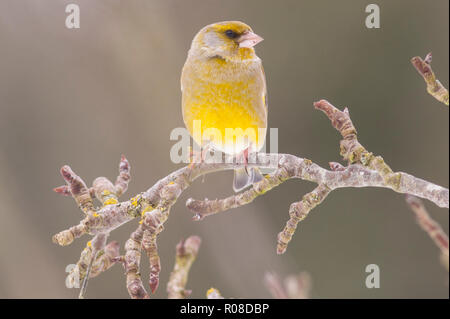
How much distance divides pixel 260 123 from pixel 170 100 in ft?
2.54

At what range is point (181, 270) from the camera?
3.34 ft

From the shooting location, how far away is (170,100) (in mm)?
1847

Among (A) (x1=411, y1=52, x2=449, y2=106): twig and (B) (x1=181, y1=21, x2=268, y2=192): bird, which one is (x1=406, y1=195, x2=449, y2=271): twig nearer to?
(A) (x1=411, y1=52, x2=449, y2=106): twig

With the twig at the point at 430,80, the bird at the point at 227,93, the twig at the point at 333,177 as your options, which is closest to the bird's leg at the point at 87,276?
the twig at the point at 333,177

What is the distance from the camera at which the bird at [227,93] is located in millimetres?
1102

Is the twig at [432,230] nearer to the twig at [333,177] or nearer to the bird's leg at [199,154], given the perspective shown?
the twig at [333,177]

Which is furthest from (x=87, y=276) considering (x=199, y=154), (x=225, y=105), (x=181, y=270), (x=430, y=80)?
(x=430, y=80)

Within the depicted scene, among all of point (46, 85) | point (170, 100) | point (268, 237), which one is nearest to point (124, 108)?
point (170, 100)

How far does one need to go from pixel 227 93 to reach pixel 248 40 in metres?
0.15

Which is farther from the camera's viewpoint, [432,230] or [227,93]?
[227,93]

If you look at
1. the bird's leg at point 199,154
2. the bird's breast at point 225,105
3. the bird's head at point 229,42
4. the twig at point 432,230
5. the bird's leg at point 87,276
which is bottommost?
the bird's leg at point 87,276

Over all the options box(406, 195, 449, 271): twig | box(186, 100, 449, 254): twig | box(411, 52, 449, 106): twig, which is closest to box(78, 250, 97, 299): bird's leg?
box(186, 100, 449, 254): twig

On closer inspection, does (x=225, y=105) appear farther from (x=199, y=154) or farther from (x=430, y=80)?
(x=430, y=80)
